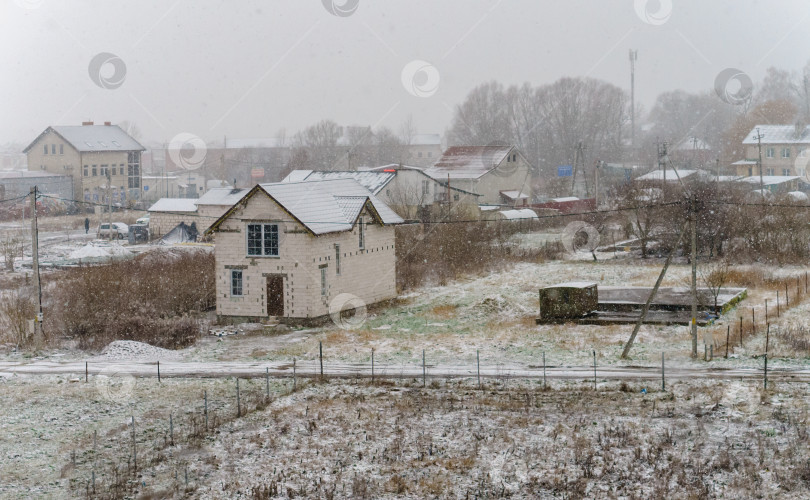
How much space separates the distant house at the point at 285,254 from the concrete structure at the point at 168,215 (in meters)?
30.0

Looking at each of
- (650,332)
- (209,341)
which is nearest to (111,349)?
(209,341)

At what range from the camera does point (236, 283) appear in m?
34.8

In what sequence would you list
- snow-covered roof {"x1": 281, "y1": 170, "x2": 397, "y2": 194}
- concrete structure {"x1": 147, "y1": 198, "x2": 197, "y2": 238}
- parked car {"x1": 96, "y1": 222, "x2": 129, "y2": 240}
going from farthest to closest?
1. parked car {"x1": 96, "y1": 222, "x2": 129, "y2": 240}
2. concrete structure {"x1": 147, "y1": 198, "x2": 197, "y2": 238}
3. snow-covered roof {"x1": 281, "y1": 170, "x2": 397, "y2": 194}

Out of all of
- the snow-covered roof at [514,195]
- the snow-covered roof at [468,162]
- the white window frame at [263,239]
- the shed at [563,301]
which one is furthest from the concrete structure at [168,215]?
the shed at [563,301]

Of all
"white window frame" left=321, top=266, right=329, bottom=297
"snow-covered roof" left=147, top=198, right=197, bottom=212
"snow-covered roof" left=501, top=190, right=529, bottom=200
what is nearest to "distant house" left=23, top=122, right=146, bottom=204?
"snow-covered roof" left=147, top=198, right=197, bottom=212

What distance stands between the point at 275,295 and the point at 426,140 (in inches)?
5322

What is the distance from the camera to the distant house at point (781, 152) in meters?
95.2

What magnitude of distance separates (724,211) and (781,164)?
53229 mm

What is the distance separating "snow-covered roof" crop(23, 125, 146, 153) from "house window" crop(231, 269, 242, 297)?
6004 centimetres

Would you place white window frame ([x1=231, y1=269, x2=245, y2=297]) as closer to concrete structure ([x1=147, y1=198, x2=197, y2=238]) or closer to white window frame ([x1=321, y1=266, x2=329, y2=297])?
white window frame ([x1=321, y1=266, x2=329, y2=297])

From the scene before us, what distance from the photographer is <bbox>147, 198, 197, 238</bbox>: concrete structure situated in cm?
6419

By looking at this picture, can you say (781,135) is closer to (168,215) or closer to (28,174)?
(168,215)

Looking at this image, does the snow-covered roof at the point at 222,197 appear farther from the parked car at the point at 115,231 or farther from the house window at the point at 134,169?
the house window at the point at 134,169

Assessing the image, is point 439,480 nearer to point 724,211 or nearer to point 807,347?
point 807,347
